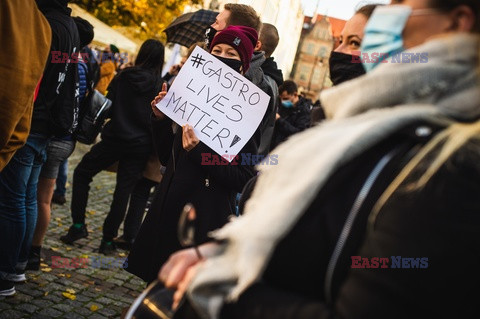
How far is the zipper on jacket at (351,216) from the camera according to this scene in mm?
1152

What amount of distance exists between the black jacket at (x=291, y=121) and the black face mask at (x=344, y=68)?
5222 millimetres

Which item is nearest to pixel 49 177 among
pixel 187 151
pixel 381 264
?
pixel 187 151

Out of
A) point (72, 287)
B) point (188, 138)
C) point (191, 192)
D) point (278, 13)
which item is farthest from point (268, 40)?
point (278, 13)

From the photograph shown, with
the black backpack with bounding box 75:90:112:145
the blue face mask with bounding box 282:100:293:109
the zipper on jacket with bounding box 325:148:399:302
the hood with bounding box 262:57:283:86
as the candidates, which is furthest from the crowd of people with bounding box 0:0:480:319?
the blue face mask with bounding box 282:100:293:109

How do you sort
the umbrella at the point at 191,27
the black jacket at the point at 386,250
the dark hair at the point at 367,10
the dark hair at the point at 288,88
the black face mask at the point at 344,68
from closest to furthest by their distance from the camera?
the black jacket at the point at 386,250 → the black face mask at the point at 344,68 → the dark hair at the point at 367,10 → the umbrella at the point at 191,27 → the dark hair at the point at 288,88

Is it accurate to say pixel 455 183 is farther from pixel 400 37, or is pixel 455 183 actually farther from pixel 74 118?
pixel 74 118

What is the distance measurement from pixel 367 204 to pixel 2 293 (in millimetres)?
3254

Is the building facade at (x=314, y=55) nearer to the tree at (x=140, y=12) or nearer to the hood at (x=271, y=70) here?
the tree at (x=140, y=12)

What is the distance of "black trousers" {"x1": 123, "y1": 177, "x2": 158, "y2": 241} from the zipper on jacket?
433 centimetres

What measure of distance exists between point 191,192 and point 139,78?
2.48 meters

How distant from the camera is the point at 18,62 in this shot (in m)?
2.75

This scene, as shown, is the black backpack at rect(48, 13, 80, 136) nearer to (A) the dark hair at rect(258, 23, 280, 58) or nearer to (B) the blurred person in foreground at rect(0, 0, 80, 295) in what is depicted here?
(B) the blurred person in foreground at rect(0, 0, 80, 295)

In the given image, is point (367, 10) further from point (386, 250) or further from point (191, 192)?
point (386, 250)

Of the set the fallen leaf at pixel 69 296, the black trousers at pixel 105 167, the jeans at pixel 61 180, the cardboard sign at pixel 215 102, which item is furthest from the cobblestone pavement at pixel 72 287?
the cardboard sign at pixel 215 102
